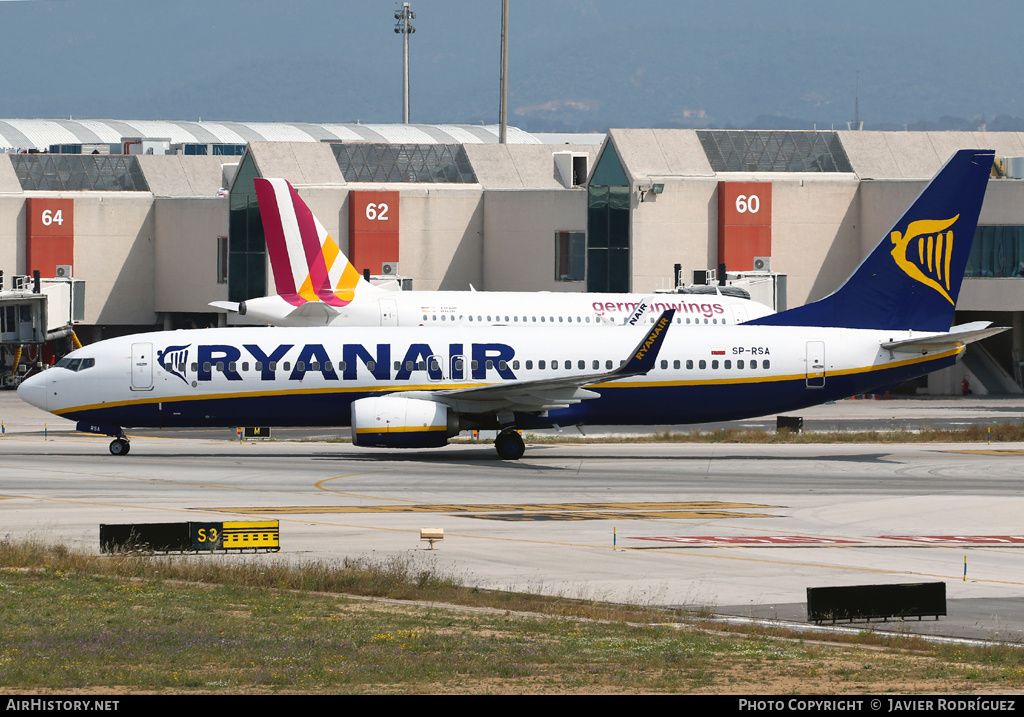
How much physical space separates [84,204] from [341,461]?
2240 inches

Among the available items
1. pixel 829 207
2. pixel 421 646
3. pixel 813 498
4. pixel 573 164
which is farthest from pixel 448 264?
pixel 421 646

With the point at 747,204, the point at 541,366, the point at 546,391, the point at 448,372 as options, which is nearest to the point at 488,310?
the point at 541,366

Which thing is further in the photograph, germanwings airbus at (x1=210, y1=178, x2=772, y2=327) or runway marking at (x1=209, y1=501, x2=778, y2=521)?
germanwings airbus at (x1=210, y1=178, x2=772, y2=327)

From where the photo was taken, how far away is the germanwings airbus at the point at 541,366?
46.4 m

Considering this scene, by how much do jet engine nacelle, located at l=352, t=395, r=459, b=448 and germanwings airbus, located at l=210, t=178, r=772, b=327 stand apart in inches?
685

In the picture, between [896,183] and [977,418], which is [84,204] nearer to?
[896,183]

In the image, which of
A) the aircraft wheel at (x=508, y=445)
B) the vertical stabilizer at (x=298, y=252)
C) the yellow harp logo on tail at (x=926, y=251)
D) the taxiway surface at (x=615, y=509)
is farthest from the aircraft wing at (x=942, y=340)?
the vertical stabilizer at (x=298, y=252)

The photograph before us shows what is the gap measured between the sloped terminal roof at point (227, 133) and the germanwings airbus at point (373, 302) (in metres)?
104

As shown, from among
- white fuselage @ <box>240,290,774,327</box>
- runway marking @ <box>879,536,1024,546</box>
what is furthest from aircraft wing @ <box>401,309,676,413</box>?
white fuselage @ <box>240,290,774,327</box>

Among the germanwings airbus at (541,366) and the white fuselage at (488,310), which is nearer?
the germanwings airbus at (541,366)

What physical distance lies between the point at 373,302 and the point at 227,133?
125401 millimetres

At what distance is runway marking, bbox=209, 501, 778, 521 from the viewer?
34.4 metres

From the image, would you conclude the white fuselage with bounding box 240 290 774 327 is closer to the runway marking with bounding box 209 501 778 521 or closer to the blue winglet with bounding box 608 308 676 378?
the blue winglet with bounding box 608 308 676 378

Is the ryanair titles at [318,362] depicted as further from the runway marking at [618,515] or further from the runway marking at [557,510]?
the runway marking at [618,515]
